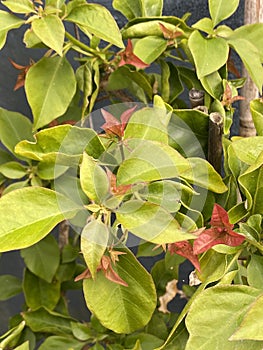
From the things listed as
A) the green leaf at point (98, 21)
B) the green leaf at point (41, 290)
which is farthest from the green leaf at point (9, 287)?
Result: the green leaf at point (98, 21)

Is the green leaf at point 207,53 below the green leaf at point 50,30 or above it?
below

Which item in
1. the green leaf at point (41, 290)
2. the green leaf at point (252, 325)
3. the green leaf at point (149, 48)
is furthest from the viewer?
the green leaf at point (41, 290)

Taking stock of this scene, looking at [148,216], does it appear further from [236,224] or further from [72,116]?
[72,116]

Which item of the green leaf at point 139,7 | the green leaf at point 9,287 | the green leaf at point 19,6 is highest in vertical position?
the green leaf at point 19,6

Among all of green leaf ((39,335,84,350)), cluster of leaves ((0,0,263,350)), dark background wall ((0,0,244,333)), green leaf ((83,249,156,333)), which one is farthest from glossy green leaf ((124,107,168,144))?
dark background wall ((0,0,244,333))

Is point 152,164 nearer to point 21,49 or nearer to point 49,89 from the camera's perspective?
point 49,89

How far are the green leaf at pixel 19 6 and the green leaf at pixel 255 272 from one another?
0.33 m

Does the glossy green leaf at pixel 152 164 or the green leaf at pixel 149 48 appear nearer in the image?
the glossy green leaf at pixel 152 164

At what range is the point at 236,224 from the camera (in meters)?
0.52

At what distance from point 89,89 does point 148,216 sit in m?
0.25

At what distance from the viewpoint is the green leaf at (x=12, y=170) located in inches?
26.6

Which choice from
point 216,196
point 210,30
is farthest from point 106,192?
point 210,30

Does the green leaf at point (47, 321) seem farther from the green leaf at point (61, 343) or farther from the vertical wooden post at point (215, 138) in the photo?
the vertical wooden post at point (215, 138)

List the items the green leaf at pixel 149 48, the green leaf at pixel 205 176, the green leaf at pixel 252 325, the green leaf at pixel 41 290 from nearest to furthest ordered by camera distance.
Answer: the green leaf at pixel 252 325 < the green leaf at pixel 205 176 < the green leaf at pixel 149 48 < the green leaf at pixel 41 290
